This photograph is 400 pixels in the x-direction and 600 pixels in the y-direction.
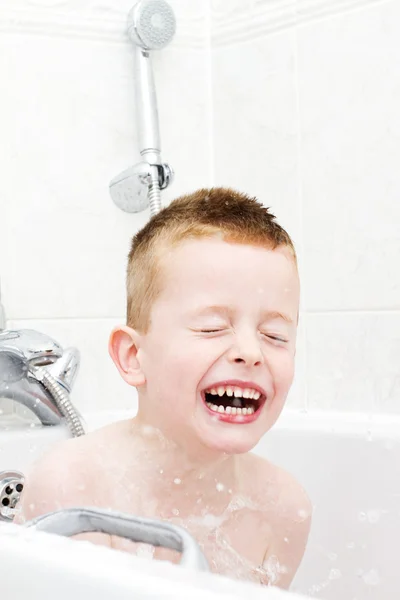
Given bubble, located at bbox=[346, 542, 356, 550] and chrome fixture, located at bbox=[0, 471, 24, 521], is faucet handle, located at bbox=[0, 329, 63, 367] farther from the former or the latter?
bubble, located at bbox=[346, 542, 356, 550]

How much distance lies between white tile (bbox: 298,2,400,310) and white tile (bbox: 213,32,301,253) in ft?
0.11

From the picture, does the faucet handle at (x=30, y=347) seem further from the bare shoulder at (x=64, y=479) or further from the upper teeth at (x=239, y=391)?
the upper teeth at (x=239, y=391)

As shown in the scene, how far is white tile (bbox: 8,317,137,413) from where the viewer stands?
1.43 meters

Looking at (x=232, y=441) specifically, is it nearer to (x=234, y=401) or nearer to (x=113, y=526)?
(x=234, y=401)

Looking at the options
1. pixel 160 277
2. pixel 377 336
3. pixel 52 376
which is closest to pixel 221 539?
pixel 160 277

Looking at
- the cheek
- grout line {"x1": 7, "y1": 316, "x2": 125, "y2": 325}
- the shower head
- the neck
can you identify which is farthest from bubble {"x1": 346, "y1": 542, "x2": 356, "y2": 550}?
the shower head

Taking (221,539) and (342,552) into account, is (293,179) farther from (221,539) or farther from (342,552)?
(221,539)

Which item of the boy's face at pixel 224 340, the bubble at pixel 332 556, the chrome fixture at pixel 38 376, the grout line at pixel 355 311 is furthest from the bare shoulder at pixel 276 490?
the grout line at pixel 355 311

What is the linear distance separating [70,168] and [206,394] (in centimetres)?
78

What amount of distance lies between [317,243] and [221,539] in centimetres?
69

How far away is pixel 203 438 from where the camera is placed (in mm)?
764

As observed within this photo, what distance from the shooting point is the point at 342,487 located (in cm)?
119

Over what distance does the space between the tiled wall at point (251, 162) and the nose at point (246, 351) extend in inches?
24.5

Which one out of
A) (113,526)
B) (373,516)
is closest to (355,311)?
(373,516)
